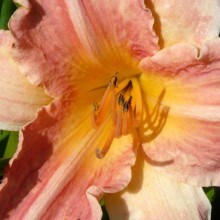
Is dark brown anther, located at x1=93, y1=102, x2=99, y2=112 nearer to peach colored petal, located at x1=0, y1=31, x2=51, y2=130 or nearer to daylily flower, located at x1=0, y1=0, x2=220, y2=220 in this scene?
daylily flower, located at x1=0, y1=0, x2=220, y2=220

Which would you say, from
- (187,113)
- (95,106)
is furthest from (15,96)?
(187,113)

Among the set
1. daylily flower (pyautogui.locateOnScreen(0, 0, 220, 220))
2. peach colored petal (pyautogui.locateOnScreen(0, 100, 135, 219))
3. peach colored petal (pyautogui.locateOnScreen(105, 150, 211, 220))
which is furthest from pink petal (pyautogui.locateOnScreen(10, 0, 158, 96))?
peach colored petal (pyautogui.locateOnScreen(105, 150, 211, 220))

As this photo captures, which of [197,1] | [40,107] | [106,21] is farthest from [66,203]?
[197,1]

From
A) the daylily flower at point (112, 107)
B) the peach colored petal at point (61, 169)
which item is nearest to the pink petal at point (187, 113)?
the daylily flower at point (112, 107)

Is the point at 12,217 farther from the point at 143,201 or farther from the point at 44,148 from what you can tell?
the point at 143,201

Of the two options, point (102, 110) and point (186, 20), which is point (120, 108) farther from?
point (186, 20)

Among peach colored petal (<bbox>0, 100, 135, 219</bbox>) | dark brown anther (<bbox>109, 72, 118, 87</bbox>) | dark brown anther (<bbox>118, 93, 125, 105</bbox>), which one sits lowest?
peach colored petal (<bbox>0, 100, 135, 219</bbox>)

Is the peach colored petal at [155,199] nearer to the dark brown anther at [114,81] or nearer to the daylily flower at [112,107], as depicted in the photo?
the daylily flower at [112,107]

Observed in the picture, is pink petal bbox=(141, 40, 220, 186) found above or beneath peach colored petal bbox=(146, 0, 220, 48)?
beneath
